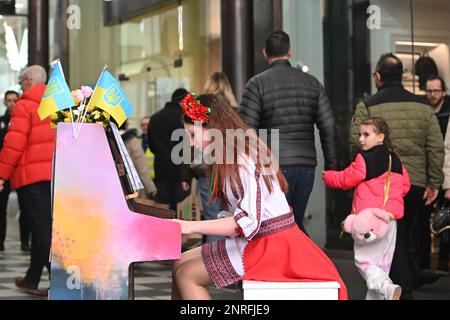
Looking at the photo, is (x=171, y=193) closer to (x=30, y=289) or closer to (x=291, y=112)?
(x=30, y=289)

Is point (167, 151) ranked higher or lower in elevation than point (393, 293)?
higher

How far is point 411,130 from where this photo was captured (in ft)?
24.1

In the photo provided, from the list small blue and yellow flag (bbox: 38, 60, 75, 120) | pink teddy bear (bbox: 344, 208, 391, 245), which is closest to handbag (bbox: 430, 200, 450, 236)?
pink teddy bear (bbox: 344, 208, 391, 245)

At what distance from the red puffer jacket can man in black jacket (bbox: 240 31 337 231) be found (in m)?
1.44

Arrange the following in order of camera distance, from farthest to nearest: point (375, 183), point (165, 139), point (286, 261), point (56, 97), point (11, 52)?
point (11, 52) < point (165, 139) < point (375, 183) < point (56, 97) < point (286, 261)

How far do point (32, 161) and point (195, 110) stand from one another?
10.0ft

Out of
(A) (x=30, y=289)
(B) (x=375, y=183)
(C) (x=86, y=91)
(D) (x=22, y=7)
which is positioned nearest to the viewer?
(C) (x=86, y=91)

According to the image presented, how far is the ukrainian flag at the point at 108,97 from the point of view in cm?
496

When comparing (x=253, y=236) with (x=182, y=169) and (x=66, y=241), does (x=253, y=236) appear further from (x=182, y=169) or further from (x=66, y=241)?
(x=182, y=169)

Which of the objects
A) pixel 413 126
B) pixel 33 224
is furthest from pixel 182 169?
pixel 413 126

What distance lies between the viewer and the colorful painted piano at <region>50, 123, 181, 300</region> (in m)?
4.68

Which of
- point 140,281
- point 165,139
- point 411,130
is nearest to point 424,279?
point 411,130

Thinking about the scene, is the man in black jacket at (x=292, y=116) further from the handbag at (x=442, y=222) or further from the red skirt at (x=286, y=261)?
the red skirt at (x=286, y=261)

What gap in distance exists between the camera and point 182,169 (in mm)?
9727
